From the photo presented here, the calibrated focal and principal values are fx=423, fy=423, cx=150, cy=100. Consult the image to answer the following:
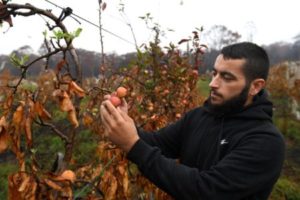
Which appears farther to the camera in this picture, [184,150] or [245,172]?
[184,150]

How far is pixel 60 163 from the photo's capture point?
1659mm

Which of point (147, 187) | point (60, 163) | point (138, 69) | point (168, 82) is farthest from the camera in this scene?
point (168, 82)

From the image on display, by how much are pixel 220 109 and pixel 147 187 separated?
1305mm

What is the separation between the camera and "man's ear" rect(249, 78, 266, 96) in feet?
6.95

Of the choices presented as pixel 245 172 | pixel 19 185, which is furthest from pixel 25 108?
pixel 245 172

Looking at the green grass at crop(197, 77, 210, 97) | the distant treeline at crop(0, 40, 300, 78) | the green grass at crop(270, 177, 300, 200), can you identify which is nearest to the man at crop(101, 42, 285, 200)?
the distant treeline at crop(0, 40, 300, 78)

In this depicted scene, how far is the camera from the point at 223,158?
1844mm

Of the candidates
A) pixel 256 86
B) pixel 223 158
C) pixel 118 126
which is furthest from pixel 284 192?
pixel 118 126

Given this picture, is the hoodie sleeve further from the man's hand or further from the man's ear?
the man's ear

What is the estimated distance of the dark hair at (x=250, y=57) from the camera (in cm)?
208

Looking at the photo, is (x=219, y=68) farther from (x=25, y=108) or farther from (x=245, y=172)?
(x=25, y=108)

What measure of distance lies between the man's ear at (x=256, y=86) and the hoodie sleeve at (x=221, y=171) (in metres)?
0.31

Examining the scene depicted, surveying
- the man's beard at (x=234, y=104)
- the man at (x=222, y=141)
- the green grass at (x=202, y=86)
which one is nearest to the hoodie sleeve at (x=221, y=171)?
the man at (x=222, y=141)

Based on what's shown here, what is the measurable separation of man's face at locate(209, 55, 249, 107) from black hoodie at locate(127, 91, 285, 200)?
0.24 feet
